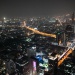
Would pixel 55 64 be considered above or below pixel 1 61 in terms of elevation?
above

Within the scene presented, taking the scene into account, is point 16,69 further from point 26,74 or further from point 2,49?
point 2,49

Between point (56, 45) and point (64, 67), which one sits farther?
point (56, 45)

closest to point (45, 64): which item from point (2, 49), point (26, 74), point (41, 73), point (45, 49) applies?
point (41, 73)

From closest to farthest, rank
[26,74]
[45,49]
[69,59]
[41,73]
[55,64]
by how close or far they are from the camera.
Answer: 1. [55,64]
2. [41,73]
3. [26,74]
4. [69,59]
5. [45,49]

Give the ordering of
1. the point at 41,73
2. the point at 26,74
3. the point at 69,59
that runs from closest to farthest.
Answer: the point at 41,73 → the point at 26,74 → the point at 69,59

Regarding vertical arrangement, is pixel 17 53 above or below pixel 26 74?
above

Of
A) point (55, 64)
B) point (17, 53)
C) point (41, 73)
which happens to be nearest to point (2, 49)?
point (17, 53)

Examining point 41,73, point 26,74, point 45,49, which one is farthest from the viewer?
point 45,49

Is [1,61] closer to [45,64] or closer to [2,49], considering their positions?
[2,49]

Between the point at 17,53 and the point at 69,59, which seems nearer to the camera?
the point at 69,59
